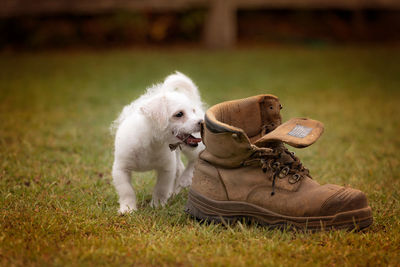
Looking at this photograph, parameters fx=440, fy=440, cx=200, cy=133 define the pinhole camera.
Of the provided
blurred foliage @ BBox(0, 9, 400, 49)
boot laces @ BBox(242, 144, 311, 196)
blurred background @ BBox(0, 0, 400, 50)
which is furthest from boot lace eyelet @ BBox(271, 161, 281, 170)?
blurred foliage @ BBox(0, 9, 400, 49)

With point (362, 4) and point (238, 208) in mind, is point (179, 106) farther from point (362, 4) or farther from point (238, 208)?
point (362, 4)

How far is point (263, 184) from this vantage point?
2326 millimetres

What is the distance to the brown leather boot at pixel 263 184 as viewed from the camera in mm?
2213

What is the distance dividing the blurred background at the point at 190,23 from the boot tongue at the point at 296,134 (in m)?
9.11

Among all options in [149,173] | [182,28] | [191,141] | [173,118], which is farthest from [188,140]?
[182,28]

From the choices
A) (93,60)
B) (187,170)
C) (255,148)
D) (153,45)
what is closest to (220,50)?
(153,45)

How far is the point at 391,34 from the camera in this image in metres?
13.9

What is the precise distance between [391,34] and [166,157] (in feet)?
42.9

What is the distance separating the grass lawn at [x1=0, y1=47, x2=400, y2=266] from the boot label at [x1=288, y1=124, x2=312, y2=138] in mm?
503

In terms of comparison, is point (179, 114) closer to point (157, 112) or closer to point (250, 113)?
point (157, 112)

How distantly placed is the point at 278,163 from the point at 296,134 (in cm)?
19

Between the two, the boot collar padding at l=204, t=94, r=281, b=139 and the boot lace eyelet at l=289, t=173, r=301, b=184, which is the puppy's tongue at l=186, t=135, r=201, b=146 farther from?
the boot lace eyelet at l=289, t=173, r=301, b=184

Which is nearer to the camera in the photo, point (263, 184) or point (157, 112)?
point (263, 184)

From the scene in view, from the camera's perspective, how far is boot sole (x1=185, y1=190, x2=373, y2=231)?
87.0 inches
